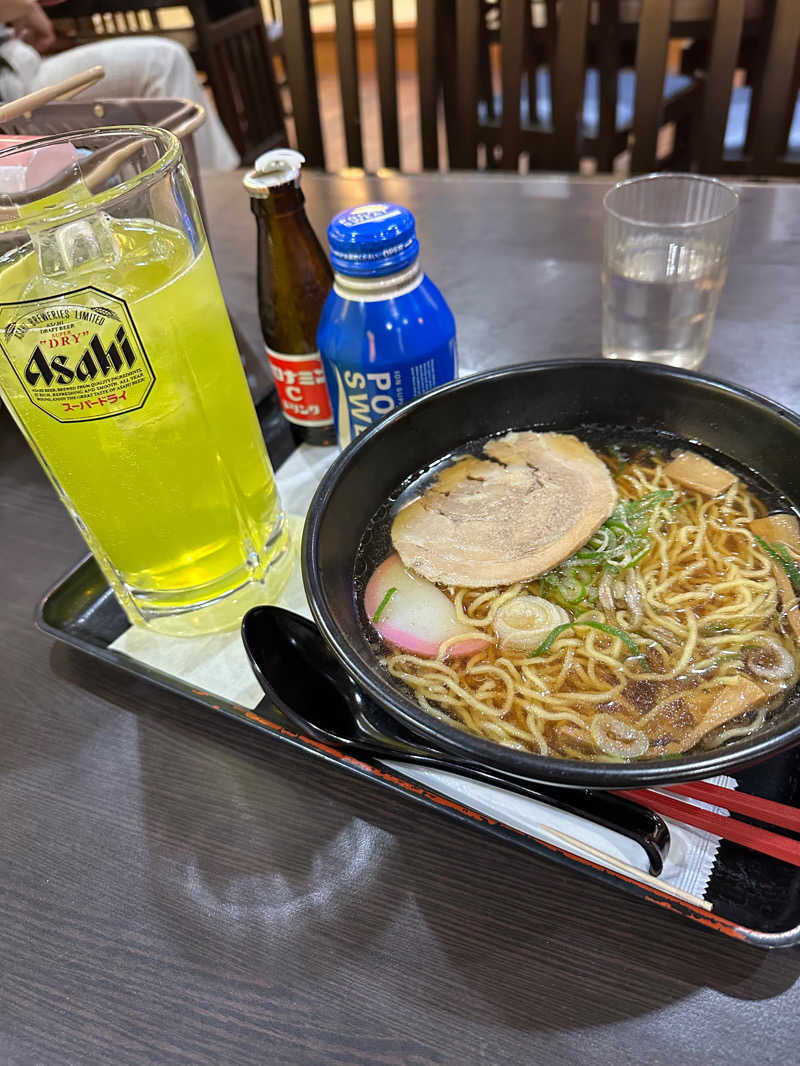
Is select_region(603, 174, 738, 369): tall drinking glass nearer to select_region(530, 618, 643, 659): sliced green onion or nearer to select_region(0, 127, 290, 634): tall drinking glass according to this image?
select_region(530, 618, 643, 659): sliced green onion

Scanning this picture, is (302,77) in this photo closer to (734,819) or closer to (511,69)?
(511,69)

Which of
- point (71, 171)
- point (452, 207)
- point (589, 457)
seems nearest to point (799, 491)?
point (589, 457)

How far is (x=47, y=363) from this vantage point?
0.75 m

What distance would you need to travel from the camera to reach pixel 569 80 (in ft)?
7.24

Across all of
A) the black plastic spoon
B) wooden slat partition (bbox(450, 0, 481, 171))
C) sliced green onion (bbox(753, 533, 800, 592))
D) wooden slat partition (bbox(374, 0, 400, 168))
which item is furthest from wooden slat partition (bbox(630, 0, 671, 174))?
the black plastic spoon

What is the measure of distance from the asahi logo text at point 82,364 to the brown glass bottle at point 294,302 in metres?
0.39

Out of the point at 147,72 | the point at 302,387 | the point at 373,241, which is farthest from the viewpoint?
the point at 147,72

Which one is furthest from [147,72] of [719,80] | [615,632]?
[615,632]

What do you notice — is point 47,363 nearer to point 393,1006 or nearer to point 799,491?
point 393,1006

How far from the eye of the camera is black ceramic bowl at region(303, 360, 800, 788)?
795 millimetres

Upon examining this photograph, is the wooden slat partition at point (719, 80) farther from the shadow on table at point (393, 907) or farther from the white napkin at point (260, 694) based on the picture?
the shadow on table at point (393, 907)

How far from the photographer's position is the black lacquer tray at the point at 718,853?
0.66 m

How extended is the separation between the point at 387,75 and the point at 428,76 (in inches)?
5.0

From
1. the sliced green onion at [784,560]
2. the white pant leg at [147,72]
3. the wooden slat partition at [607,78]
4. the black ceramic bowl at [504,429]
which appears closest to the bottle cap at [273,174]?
the black ceramic bowl at [504,429]
